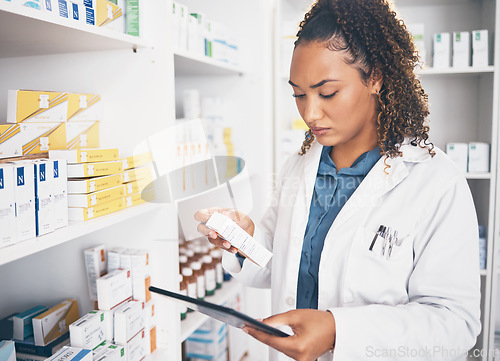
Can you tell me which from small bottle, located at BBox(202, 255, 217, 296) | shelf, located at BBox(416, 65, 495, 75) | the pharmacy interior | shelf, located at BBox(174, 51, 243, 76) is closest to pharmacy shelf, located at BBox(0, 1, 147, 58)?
the pharmacy interior

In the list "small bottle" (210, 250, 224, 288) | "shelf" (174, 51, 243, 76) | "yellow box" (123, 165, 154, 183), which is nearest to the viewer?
"yellow box" (123, 165, 154, 183)

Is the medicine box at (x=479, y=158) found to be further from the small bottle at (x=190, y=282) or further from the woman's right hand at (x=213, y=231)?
the small bottle at (x=190, y=282)

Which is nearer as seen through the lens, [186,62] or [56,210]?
[56,210]

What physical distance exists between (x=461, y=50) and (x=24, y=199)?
228cm

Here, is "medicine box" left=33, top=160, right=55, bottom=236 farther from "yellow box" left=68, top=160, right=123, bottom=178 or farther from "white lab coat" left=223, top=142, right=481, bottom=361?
"white lab coat" left=223, top=142, right=481, bottom=361

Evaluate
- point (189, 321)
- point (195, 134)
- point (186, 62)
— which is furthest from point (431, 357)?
point (186, 62)

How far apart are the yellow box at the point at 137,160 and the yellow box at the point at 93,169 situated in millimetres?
47

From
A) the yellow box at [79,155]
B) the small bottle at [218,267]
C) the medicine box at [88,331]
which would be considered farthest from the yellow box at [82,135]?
the small bottle at [218,267]

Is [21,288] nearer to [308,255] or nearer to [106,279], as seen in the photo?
[106,279]

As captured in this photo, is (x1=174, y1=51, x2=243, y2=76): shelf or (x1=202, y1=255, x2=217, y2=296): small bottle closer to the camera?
(x1=174, y1=51, x2=243, y2=76): shelf

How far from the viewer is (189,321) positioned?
1726 millimetres

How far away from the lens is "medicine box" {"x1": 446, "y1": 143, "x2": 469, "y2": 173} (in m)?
2.30

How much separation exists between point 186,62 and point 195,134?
31 centimetres

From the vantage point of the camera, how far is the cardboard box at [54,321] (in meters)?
1.25
